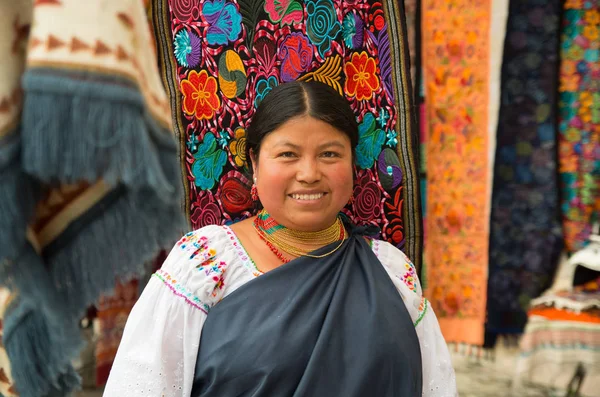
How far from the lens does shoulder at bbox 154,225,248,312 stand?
1340 mm

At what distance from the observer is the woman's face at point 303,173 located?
4.69 feet

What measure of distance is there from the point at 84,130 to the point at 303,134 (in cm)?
89

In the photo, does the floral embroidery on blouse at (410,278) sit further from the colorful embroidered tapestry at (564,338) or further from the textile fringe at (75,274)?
the textile fringe at (75,274)

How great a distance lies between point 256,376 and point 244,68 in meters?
0.88

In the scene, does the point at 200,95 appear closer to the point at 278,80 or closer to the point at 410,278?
the point at 278,80

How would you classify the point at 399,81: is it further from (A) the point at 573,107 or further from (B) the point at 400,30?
(A) the point at 573,107

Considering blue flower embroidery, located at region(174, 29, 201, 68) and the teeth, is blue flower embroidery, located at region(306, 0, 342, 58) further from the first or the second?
the teeth

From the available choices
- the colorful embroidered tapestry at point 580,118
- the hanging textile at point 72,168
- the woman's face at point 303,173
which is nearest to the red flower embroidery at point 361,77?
the woman's face at point 303,173

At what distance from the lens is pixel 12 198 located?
1.99 ft

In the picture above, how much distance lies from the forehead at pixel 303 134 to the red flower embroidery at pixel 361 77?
0.91ft

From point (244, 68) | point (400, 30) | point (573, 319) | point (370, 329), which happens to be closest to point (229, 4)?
point (244, 68)

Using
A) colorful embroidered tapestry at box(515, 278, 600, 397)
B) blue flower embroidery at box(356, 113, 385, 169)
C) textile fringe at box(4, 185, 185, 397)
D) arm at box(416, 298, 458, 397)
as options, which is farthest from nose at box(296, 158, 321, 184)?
colorful embroidered tapestry at box(515, 278, 600, 397)

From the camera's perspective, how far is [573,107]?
1.83 meters

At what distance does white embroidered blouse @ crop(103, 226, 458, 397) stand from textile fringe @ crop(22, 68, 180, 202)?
2.46ft
